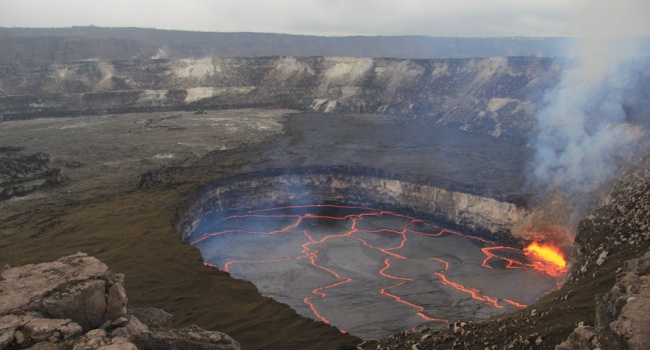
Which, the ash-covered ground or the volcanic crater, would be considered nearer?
the ash-covered ground

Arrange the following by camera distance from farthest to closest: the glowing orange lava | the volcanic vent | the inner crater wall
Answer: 1. the inner crater wall
2. the glowing orange lava
3. the volcanic vent

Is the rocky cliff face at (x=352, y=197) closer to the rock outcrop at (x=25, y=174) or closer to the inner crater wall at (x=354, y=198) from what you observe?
the inner crater wall at (x=354, y=198)

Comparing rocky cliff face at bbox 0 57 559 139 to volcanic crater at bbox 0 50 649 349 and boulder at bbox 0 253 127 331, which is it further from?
boulder at bbox 0 253 127 331

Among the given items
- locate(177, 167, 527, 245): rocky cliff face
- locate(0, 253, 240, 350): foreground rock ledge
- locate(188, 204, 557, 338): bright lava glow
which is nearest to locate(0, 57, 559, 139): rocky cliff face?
locate(177, 167, 527, 245): rocky cliff face

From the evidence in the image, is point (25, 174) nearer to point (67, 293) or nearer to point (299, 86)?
point (67, 293)

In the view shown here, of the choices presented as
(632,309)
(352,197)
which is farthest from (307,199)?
(632,309)

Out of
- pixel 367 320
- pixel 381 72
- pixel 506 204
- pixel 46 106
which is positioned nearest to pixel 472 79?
pixel 381 72

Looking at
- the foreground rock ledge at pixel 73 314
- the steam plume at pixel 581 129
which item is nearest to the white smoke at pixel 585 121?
the steam plume at pixel 581 129
